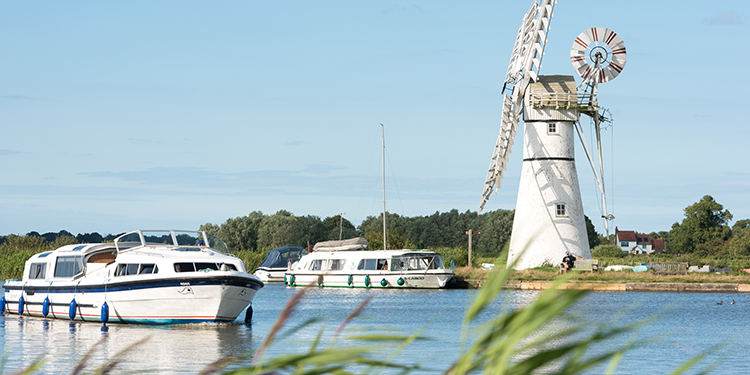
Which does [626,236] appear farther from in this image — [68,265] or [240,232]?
[68,265]

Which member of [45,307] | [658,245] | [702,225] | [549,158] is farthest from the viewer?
[658,245]

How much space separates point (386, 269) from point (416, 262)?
1.74m

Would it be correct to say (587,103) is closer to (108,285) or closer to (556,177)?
(556,177)

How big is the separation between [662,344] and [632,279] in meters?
Result: 19.1

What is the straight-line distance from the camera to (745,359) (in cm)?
1912

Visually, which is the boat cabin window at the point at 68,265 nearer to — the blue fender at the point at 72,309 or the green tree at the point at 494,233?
the blue fender at the point at 72,309

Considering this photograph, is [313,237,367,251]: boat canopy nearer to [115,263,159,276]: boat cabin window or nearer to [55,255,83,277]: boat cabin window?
[55,255,83,277]: boat cabin window

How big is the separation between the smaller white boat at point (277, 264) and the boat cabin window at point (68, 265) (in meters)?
30.9

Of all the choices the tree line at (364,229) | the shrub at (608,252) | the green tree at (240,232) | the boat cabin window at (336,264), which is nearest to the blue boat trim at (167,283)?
the boat cabin window at (336,264)

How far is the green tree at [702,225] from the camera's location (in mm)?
98125

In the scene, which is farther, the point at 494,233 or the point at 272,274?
the point at 494,233

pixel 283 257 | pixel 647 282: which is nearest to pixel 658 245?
pixel 283 257

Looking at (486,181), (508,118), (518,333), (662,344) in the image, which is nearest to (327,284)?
(486,181)

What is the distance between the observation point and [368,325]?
11.3m
